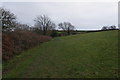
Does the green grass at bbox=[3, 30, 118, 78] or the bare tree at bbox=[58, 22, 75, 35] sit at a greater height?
the bare tree at bbox=[58, 22, 75, 35]

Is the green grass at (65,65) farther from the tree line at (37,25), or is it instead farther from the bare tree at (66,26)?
the bare tree at (66,26)

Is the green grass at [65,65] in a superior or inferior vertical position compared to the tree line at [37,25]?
inferior

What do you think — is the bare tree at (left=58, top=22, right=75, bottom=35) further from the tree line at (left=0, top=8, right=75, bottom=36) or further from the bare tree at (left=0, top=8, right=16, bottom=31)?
the bare tree at (left=0, top=8, right=16, bottom=31)

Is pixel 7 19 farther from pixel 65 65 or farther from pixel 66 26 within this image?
pixel 66 26

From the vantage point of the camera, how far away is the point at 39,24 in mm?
46406

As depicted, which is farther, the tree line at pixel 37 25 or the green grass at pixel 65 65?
the tree line at pixel 37 25

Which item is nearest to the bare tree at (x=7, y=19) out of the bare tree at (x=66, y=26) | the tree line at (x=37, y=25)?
the tree line at (x=37, y=25)

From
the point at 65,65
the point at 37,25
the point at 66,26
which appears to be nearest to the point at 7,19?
the point at 65,65

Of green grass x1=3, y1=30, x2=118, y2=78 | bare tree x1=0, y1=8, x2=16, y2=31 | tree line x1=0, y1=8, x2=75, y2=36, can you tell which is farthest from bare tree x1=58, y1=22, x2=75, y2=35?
green grass x1=3, y1=30, x2=118, y2=78

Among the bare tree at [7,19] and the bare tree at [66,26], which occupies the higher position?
the bare tree at [66,26]

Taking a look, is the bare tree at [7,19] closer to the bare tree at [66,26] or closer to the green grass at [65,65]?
the green grass at [65,65]

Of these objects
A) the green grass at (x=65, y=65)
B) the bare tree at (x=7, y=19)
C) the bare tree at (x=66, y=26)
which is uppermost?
the bare tree at (x=66, y=26)

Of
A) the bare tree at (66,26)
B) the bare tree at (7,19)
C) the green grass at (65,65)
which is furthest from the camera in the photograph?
the bare tree at (66,26)

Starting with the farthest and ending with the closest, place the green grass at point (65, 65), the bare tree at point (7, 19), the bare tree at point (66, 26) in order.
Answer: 1. the bare tree at point (66, 26)
2. the bare tree at point (7, 19)
3. the green grass at point (65, 65)
